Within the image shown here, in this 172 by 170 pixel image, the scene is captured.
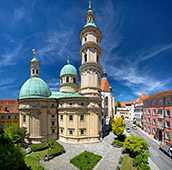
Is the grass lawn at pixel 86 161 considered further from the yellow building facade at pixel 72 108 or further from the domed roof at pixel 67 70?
the domed roof at pixel 67 70

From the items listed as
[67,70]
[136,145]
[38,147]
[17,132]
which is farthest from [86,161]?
[67,70]

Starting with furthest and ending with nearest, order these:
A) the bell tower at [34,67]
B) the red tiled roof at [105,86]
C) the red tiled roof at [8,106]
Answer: the red tiled roof at [105,86]
the red tiled roof at [8,106]
the bell tower at [34,67]

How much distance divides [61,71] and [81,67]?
42.3ft

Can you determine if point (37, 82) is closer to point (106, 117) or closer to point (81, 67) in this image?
point (81, 67)

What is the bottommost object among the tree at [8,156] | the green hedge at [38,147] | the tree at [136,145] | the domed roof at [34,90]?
the green hedge at [38,147]

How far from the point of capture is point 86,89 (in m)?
29.1

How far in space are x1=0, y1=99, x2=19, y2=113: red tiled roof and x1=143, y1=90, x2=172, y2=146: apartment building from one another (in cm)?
5326

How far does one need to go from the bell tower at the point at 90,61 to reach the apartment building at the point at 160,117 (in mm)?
20058

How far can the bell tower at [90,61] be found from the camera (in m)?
29.1

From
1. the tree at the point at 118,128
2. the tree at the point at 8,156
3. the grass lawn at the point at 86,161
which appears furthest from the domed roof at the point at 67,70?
the tree at the point at 8,156

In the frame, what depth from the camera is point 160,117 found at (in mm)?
30516

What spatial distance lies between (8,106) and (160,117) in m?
57.6

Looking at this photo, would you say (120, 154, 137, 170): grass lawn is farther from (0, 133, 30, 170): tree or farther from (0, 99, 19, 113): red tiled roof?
(0, 99, 19, 113): red tiled roof

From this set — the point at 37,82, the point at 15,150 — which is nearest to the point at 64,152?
the point at 15,150
